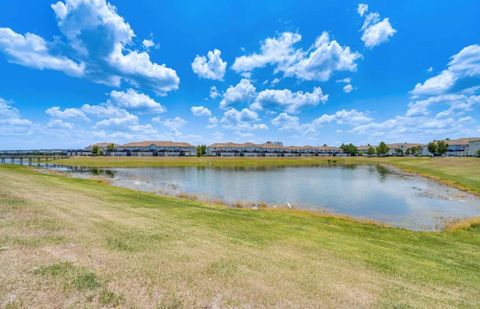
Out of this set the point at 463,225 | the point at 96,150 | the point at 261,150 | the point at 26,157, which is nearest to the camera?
the point at 463,225

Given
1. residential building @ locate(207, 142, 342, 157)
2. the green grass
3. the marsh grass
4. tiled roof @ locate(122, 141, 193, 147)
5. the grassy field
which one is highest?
tiled roof @ locate(122, 141, 193, 147)

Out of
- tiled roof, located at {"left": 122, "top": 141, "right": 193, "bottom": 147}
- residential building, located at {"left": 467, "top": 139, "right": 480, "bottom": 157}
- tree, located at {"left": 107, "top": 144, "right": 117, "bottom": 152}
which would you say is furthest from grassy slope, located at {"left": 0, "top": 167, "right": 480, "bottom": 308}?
residential building, located at {"left": 467, "top": 139, "right": 480, "bottom": 157}

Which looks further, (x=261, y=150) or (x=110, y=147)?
(x=261, y=150)

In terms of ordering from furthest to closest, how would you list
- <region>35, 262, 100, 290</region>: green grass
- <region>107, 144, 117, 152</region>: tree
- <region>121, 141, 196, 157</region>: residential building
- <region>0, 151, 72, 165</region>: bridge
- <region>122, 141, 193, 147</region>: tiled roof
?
<region>122, 141, 193, 147</region>: tiled roof
<region>121, 141, 196, 157</region>: residential building
<region>107, 144, 117, 152</region>: tree
<region>0, 151, 72, 165</region>: bridge
<region>35, 262, 100, 290</region>: green grass

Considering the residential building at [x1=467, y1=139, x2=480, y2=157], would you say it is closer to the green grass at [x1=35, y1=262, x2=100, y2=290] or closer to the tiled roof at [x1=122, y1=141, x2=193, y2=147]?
the tiled roof at [x1=122, y1=141, x2=193, y2=147]

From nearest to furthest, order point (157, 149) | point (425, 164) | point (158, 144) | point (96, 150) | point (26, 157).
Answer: point (425, 164) → point (26, 157) → point (96, 150) → point (157, 149) → point (158, 144)

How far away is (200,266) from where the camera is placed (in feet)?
20.2

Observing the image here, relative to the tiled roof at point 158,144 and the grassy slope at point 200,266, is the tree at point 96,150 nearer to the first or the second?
the tiled roof at point 158,144

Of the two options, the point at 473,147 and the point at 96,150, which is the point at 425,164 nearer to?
→ the point at 473,147

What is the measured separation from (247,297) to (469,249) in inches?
457

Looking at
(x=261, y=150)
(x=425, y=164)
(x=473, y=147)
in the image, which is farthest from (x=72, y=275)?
(x=473, y=147)

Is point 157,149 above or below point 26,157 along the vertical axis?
above

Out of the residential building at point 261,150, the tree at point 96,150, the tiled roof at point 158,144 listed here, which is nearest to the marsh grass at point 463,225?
the tree at point 96,150

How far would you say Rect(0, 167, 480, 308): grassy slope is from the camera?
15.7ft
